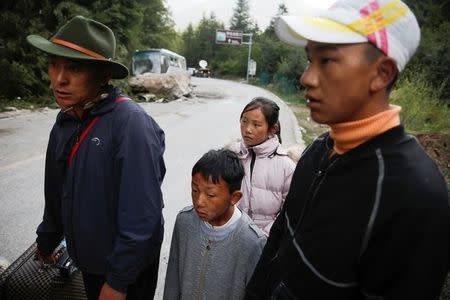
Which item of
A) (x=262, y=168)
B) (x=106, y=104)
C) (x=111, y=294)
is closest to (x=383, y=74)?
(x=106, y=104)

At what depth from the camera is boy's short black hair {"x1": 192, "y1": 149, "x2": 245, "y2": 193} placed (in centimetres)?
193

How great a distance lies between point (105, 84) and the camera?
72.4 inches

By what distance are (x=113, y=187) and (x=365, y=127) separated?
3.86ft

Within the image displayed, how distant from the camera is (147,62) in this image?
2736cm

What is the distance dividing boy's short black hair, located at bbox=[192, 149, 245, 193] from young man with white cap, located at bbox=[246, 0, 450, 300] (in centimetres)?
74

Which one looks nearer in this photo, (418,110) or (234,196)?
(234,196)

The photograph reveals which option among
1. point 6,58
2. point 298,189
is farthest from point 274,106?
point 6,58

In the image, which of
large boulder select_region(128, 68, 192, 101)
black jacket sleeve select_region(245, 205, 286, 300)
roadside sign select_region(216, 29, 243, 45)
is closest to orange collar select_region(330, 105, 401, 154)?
black jacket sleeve select_region(245, 205, 286, 300)

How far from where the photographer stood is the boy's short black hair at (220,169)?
6.32ft

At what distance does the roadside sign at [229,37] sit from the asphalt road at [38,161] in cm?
4056

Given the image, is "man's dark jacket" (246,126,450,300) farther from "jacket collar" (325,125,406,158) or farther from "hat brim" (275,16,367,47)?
"hat brim" (275,16,367,47)

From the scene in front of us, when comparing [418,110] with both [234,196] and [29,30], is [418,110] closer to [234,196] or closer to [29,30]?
[234,196]

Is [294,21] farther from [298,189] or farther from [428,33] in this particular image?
[428,33]

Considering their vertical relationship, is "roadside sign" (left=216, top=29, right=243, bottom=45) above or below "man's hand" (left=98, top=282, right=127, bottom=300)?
above
